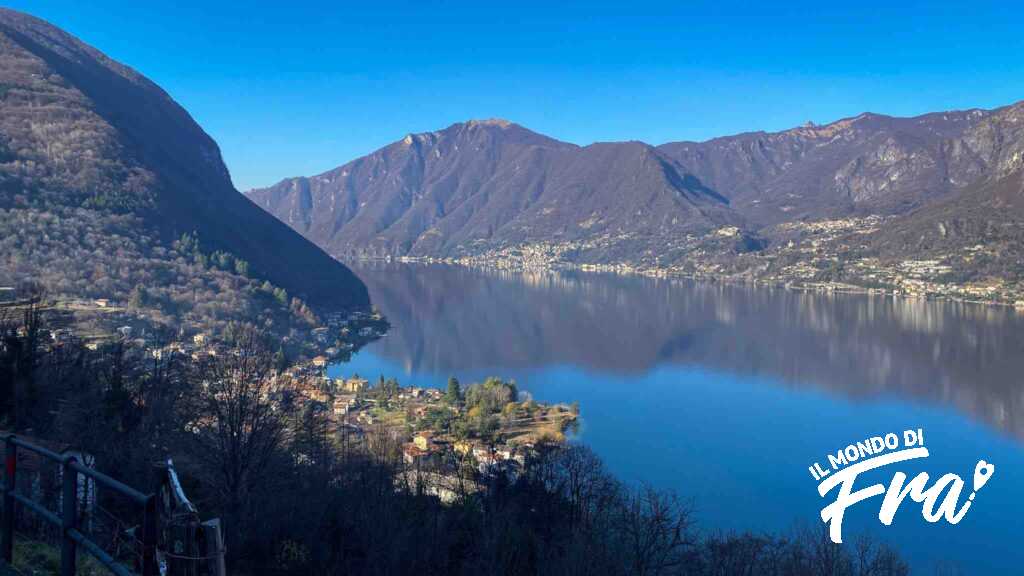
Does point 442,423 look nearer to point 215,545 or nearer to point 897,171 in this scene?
point 215,545

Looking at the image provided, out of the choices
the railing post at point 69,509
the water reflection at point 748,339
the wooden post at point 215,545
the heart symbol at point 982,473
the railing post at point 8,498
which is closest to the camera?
the railing post at point 69,509

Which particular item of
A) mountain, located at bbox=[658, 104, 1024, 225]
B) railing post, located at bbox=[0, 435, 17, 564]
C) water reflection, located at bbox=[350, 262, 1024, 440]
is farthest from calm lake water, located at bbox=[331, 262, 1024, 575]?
mountain, located at bbox=[658, 104, 1024, 225]

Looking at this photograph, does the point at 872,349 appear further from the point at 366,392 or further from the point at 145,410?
the point at 145,410

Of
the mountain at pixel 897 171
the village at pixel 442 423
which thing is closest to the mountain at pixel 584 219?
the mountain at pixel 897 171

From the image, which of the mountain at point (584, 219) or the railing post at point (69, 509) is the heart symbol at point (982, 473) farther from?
the mountain at point (584, 219)

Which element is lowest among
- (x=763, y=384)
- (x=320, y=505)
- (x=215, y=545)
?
(x=763, y=384)

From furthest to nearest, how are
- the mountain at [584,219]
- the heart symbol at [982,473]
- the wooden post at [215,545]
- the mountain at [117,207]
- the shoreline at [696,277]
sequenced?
the mountain at [584,219] → the shoreline at [696,277] → the mountain at [117,207] → the heart symbol at [982,473] → the wooden post at [215,545]

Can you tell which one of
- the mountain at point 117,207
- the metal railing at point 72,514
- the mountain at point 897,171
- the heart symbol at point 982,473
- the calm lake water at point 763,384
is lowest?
the heart symbol at point 982,473

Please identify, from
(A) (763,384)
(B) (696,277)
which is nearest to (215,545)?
(A) (763,384)
